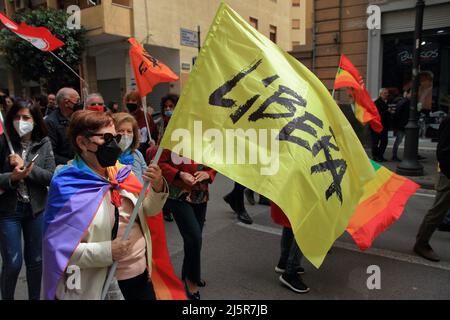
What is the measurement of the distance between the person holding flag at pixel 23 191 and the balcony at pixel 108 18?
47.6ft

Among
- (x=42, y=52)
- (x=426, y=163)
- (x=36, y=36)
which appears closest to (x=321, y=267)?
(x=36, y=36)

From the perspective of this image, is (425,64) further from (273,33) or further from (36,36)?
(273,33)

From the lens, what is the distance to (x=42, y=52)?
1662cm

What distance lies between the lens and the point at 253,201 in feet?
20.8

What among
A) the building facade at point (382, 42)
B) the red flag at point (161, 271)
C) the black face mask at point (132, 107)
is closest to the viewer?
the red flag at point (161, 271)

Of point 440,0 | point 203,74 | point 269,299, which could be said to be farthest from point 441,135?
point 440,0

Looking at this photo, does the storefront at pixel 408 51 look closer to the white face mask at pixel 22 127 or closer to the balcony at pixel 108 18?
the balcony at pixel 108 18

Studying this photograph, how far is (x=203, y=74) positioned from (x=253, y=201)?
4.63m

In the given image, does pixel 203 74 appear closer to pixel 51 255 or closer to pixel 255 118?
pixel 255 118

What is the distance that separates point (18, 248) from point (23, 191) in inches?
17.1

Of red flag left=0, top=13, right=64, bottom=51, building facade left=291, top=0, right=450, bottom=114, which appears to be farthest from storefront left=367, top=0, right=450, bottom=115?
red flag left=0, top=13, right=64, bottom=51

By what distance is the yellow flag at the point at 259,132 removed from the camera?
1.85m

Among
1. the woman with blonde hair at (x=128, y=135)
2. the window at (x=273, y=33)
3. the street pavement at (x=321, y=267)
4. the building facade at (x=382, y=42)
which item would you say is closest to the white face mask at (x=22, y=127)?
the woman with blonde hair at (x=128, y=135)

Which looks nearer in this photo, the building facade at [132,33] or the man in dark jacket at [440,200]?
the man in dark jacket at [440,200]
